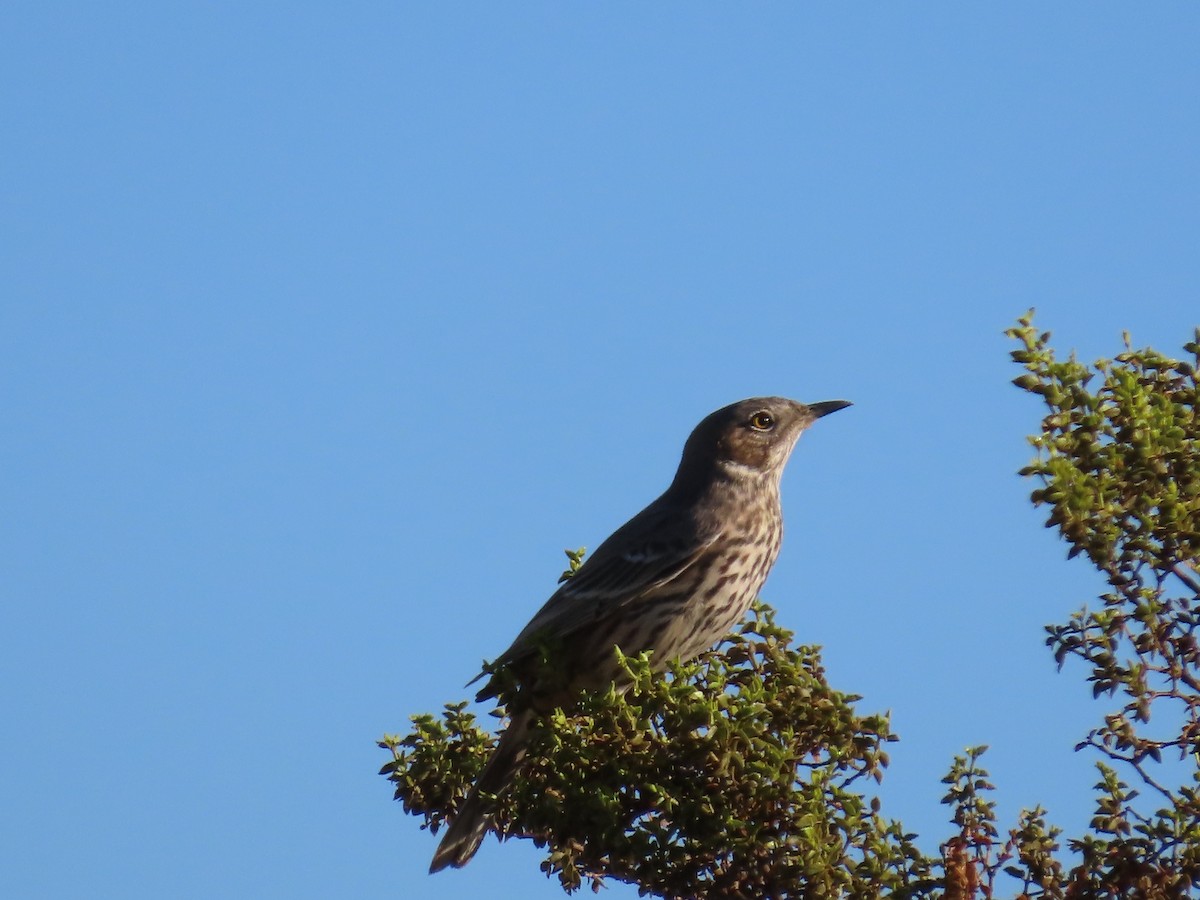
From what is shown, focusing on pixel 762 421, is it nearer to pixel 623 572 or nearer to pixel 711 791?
pixel 623 572

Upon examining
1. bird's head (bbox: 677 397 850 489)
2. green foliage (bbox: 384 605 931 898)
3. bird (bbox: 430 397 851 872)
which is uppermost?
bird's head (bbox: 677 397 850 489)

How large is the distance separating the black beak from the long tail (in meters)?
3.80

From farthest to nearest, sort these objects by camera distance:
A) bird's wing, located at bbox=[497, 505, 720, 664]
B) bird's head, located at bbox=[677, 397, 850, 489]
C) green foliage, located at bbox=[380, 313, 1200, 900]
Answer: bird's head, located at bbox=[677, 397, 850, 489], bird's wing, located at bbox=[497, 505, 720, 664], green foliage, located at bbox=[380, 313, 1200, 900]

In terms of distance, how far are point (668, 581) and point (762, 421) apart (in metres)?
1.87

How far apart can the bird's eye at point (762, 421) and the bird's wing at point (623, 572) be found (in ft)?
3.72

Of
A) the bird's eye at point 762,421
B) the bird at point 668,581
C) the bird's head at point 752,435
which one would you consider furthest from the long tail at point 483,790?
the bird's eye at point 762,421

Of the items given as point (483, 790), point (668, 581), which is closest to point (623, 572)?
point (668, 581)

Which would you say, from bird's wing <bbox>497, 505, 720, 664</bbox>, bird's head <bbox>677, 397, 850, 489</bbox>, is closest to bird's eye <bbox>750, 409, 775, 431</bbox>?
bird's head <bbox>677, 397, 850, 489</bbox>

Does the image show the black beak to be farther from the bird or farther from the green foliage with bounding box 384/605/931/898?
the green foliage with bounding box 384/605/931/898

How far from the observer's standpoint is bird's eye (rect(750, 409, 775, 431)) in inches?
465

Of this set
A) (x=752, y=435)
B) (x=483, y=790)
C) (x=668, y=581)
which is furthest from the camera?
(x=752, y=435)

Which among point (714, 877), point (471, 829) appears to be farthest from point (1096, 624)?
point (471, 829)

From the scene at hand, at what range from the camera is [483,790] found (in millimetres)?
9141

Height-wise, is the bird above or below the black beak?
below
